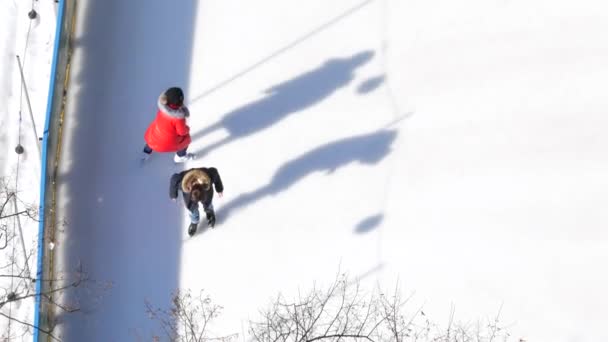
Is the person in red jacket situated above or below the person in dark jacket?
above

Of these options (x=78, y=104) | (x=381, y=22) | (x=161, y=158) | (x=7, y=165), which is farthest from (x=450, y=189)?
(x=7, y=165)

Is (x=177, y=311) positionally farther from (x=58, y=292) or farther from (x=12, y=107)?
(x=12, y=107)

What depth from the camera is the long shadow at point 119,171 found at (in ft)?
22.2

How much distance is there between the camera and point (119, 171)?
704 centimetres

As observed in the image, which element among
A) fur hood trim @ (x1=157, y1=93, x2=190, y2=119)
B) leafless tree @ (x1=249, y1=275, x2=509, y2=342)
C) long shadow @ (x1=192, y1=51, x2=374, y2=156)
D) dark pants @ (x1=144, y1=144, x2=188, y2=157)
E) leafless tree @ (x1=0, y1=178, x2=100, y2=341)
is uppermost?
long shadow @ (x1=192, y1=51, x2=374, y2=156)

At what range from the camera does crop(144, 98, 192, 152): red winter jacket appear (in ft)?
18.9

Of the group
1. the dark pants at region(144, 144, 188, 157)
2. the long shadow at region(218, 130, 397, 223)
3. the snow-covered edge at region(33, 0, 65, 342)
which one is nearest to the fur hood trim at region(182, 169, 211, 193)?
the dark pants at region(144, 144, 188, 157)

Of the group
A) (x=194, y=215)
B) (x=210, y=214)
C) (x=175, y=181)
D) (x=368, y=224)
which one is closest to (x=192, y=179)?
(x=175, y=181)

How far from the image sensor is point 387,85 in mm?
7449

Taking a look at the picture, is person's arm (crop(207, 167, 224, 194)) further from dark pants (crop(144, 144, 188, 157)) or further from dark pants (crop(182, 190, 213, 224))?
dark pants (crop(144, 144, 188, 157))

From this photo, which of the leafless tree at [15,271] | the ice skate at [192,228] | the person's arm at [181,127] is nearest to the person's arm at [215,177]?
the person's arm at [181,127]

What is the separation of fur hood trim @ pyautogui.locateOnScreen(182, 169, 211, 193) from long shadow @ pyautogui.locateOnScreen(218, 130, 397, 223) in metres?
1.35

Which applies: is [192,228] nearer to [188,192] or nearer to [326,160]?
[188,192]

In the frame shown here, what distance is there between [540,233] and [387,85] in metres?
2.44
